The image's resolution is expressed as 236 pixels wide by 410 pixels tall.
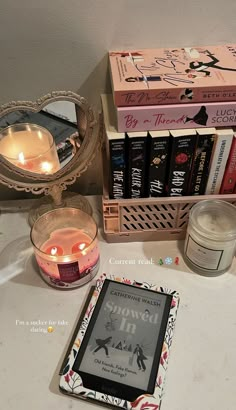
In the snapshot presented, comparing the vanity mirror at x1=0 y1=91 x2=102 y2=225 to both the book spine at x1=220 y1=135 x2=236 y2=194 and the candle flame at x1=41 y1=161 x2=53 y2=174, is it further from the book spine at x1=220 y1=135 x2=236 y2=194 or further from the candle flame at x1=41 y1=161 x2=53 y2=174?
the book spine at x1=220 y1=135 x2=236 y2=194

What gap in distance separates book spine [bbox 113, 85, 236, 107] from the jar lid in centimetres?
16

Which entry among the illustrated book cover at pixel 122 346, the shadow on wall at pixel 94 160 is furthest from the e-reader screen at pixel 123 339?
the shadow on wall at pixel 94 160

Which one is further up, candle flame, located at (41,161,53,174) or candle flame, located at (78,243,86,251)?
candle flame, located at (41,161,53,174)

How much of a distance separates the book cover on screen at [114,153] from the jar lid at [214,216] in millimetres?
116

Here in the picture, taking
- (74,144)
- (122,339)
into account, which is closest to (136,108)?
(74,144)

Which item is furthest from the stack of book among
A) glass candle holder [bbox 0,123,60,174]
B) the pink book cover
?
glass candle holder [bbox 0,123,60,174]

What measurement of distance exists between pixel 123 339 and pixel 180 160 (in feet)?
0.84

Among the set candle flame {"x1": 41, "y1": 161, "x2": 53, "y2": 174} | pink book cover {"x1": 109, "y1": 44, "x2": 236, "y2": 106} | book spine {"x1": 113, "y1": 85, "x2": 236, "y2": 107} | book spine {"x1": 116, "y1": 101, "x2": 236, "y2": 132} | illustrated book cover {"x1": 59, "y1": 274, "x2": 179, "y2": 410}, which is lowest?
illustrated book cover {"x1": 59, "y1": 274, "x2": 179, "y2": 410}

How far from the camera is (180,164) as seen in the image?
0.53 metres

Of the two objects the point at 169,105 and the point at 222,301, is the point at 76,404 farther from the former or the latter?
the point at 169,105

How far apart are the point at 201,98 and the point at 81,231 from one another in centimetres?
27

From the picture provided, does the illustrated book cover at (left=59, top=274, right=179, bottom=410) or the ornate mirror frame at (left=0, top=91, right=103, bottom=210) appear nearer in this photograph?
the illustrated book cover at (left=59, top=274, right=179, bottom=410)

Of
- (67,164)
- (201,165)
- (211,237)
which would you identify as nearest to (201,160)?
(201,165)

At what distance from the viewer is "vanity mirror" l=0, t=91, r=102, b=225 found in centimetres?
54
